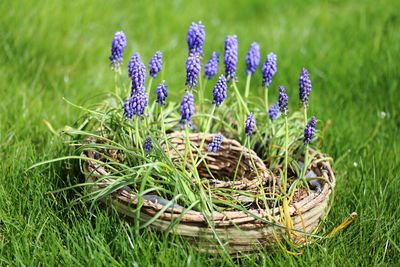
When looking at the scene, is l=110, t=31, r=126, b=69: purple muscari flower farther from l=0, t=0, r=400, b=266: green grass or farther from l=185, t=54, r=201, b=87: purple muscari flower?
l=185, t=54, r=201, b=87: purple muscari flower

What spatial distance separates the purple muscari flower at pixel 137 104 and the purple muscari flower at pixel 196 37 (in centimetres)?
52

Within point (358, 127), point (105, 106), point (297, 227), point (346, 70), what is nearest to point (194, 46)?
point (105, 106)

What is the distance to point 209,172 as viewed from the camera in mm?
2824

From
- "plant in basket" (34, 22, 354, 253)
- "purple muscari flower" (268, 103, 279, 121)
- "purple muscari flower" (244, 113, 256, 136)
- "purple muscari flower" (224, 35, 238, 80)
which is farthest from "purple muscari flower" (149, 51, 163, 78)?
"purple muscari flower" (268, 103, 279, 121)

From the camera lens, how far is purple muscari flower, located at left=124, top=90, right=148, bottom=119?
2.59 metres

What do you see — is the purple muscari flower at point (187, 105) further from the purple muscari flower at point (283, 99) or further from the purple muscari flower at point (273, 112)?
the purple muscari flower at point (273, 112)

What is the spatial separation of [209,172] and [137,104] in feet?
1.77

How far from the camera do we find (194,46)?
9.91 ft

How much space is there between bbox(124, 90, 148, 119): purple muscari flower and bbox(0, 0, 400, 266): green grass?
0.52 metres

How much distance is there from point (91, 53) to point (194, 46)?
235cm

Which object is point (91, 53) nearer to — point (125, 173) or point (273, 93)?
point (273, 93)

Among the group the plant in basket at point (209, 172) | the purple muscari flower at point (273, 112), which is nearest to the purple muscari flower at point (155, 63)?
the plant in basket at point (209, 172)

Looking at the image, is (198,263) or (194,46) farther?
(194,46)

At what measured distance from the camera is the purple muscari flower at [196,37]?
2.96 meters
